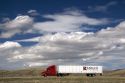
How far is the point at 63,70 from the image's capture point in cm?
10850

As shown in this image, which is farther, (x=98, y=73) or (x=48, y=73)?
(x=98, y=73)

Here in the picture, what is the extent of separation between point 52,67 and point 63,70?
202 inches

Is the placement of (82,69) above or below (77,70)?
above

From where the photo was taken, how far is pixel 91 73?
111000 mm

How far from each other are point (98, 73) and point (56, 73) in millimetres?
16656

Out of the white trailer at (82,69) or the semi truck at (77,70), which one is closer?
the semi truck at (77,70)

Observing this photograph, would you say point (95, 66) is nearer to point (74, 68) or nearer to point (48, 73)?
point (74, 68)

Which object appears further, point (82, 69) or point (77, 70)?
point (77, 70)

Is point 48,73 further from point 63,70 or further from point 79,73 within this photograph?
point 79,73

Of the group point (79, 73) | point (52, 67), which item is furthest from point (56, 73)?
point (79, 73)

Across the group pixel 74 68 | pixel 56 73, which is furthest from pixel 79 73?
pixel 56 73

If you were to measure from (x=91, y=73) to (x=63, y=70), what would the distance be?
10703 millimetres

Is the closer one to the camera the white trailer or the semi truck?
the semi truck

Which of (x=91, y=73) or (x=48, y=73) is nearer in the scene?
(x=48, y=73)
